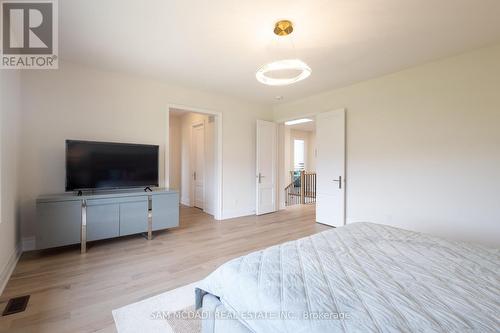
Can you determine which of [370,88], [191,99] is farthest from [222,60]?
[370,88]

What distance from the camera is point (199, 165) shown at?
6.12 meters

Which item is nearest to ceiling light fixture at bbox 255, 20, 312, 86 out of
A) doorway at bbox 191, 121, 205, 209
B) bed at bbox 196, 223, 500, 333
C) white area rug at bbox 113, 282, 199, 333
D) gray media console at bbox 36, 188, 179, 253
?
bed at bbox 196, 223, 500, 333

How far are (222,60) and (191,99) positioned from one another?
149 centimetres

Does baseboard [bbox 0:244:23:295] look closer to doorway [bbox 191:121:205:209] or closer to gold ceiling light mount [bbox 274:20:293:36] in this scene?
doorway [bbox 191:121:205:209]

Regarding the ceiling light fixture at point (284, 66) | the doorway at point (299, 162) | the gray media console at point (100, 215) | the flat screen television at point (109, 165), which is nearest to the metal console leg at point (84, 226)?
the gray media console at point (100, 215)

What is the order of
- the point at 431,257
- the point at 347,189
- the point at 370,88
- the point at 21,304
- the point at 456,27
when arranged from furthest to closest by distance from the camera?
the point at 347,189 → the point at 370,88 → the point at 456,27 → the point at 21,304 → the point at 431,257

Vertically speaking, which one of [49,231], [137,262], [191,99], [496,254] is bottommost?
[137,262]

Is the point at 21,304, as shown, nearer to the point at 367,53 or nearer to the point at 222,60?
the point at 222,60

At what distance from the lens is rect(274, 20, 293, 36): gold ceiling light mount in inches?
92.2

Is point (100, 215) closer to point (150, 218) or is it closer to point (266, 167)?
point (150, 218)

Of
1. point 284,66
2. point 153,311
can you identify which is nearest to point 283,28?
point 284,66

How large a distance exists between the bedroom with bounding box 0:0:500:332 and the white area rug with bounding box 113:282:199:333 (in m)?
0.02

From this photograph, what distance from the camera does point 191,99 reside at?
176 inches

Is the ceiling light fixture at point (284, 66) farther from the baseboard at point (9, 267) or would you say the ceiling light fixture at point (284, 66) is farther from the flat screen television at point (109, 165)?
the baseboard at point (9, 267)
